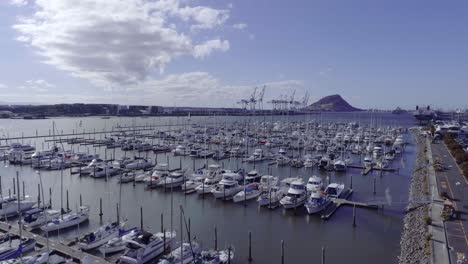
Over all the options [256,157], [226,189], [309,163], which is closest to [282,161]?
[309,163]

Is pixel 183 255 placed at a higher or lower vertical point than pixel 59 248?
higher

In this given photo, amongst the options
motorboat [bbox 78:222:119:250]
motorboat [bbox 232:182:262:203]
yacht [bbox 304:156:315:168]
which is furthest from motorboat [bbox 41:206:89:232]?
yacht [bbox 304:156:315:168]

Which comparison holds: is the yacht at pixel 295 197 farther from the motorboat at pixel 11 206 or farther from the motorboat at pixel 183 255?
the motorboat at pixel 11 206

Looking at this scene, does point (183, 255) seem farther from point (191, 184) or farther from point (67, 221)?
point (191, 184)

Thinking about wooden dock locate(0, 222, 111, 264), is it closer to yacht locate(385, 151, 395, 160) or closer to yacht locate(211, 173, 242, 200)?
yacht locate(211, 173, 242, 200)

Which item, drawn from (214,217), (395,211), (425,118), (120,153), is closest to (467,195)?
(395,211)

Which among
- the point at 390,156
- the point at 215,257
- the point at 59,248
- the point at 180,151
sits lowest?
the point at 59,248
